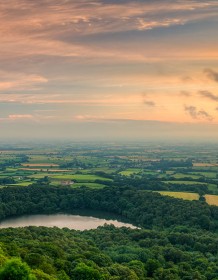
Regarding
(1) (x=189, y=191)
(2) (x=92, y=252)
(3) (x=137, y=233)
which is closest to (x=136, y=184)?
(1) (x=189, y=191)

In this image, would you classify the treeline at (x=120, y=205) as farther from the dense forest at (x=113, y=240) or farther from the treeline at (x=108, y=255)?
Answer: the treeline at (x=108, y=255)

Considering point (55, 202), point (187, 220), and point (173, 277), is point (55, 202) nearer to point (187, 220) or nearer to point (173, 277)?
point (187, 220)

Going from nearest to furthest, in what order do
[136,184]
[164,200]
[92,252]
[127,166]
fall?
[92,252]
[164,200]
[136,184]
[127,166]

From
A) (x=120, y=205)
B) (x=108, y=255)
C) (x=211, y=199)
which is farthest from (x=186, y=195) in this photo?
(x=108, y=255)

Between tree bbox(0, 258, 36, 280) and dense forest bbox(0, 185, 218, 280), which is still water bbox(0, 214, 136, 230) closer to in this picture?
dense forest bbox(0, 185, 218, 280)

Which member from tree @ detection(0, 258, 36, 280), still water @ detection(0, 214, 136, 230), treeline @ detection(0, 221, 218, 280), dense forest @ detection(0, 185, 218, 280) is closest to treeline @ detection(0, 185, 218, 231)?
dense forest @ detection(0, 185, 218, 280)
